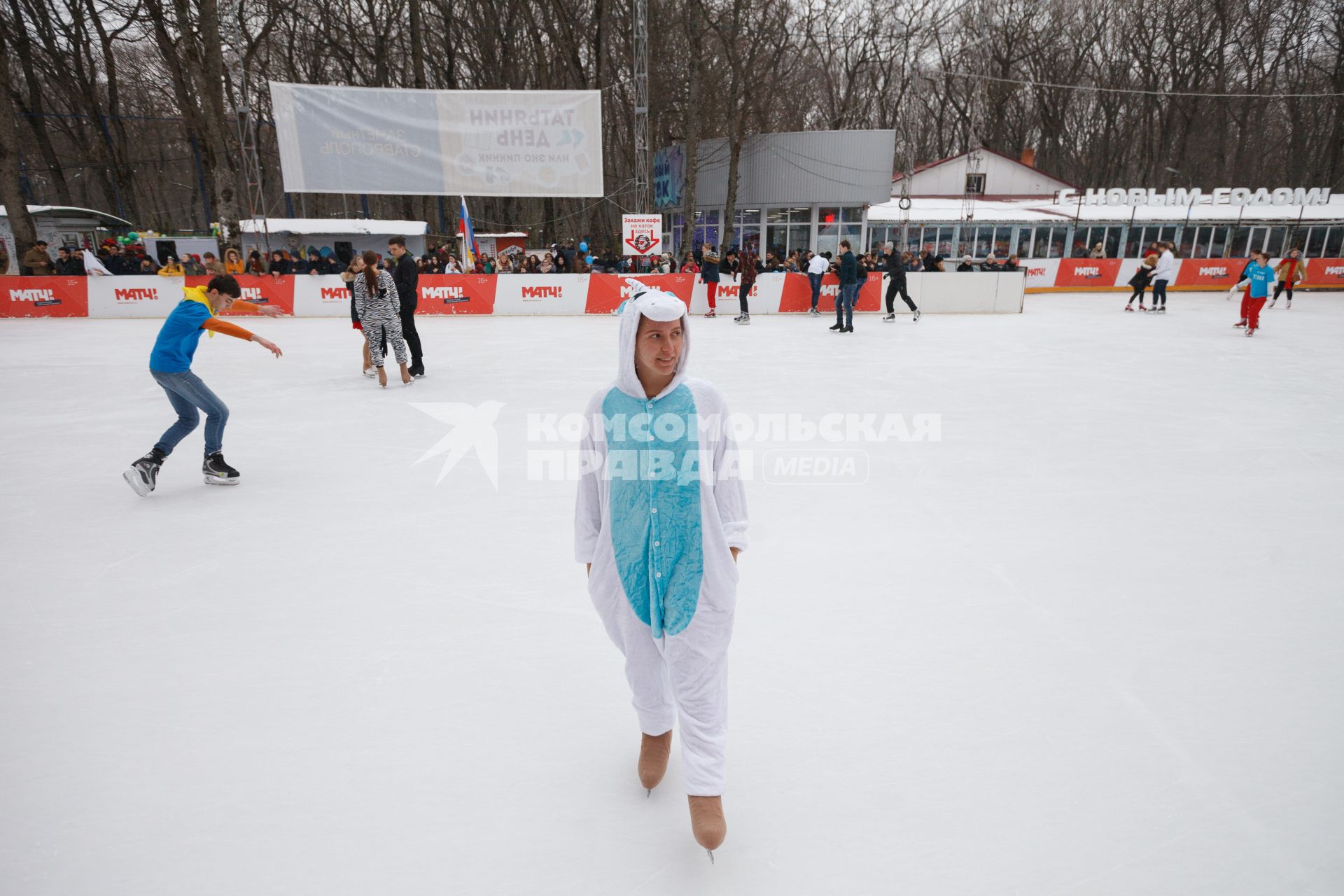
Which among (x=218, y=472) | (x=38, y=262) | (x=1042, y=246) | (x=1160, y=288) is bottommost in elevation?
(x=218, y=472)

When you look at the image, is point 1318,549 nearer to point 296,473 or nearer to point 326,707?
point 326,707

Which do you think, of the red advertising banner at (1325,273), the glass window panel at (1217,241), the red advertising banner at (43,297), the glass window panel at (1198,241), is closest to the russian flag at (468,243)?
the red advertising banner at (43,297)

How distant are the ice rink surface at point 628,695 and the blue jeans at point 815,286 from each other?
8.88 metres

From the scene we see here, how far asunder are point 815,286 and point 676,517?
13.2m

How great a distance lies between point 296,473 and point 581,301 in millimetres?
10095

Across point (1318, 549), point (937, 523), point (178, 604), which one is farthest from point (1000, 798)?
A: point (178, 604)

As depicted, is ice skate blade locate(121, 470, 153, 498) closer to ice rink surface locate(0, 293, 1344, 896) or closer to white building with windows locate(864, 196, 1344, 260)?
ice rink surface locate(0, 293, 1344, 896)

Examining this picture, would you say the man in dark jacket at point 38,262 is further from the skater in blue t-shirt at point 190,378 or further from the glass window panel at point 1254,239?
the glass window panel at point 1254,239

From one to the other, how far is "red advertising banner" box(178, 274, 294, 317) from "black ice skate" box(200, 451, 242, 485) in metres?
10.2

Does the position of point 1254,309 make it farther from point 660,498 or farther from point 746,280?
point 660,498

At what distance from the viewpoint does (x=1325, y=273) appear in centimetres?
1955

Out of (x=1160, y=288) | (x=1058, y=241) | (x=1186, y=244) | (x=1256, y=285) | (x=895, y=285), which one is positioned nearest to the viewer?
(x=1256, y=285)

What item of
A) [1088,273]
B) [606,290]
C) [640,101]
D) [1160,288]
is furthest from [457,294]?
[1088,273]

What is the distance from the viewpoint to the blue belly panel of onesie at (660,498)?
181 centimetres
